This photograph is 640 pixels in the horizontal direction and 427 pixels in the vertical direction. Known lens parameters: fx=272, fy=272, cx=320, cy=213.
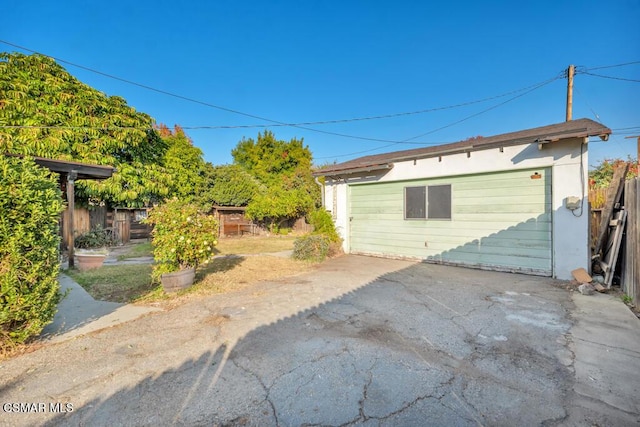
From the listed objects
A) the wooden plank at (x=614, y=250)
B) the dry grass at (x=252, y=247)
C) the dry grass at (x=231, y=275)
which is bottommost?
the dry grass at (x=252, y=247)

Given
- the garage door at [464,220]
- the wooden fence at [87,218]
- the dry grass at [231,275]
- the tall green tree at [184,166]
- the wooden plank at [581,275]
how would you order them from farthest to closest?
the tall green tree at [184,166], the wooden fence at [87,218], the garage door at [464,220], the wooden plank at [581,275], the dry grass at [231,275]

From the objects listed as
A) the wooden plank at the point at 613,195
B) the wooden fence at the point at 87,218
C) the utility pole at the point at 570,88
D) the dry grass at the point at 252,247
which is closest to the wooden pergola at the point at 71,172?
the wooden fence at the point at 87,218

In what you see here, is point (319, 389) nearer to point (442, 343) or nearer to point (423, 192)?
point (442, 343)

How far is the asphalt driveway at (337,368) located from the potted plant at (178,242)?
91 cm

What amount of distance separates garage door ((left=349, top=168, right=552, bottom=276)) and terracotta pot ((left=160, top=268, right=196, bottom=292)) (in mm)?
5444

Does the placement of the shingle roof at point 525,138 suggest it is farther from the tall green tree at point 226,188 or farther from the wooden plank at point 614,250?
the tall green tree at point 226,188

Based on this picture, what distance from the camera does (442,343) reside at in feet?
9.35

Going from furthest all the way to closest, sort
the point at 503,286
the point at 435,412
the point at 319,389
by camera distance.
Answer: the point at 503,286, the point at 319,389, the point at 435,412

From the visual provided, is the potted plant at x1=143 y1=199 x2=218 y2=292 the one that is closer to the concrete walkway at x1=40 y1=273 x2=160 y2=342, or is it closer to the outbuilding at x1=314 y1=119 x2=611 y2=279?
the concrete walkway at x1=40 y1=273 x2=160 y2=342

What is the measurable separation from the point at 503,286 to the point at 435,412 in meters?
4.12

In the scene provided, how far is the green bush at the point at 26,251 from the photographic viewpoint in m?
2.43

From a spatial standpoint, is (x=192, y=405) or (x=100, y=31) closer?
(x=192, y=405)

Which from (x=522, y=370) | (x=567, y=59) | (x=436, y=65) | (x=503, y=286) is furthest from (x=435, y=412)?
(x=567, y=59)

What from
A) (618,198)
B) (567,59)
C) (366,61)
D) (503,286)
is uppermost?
(366,61)
